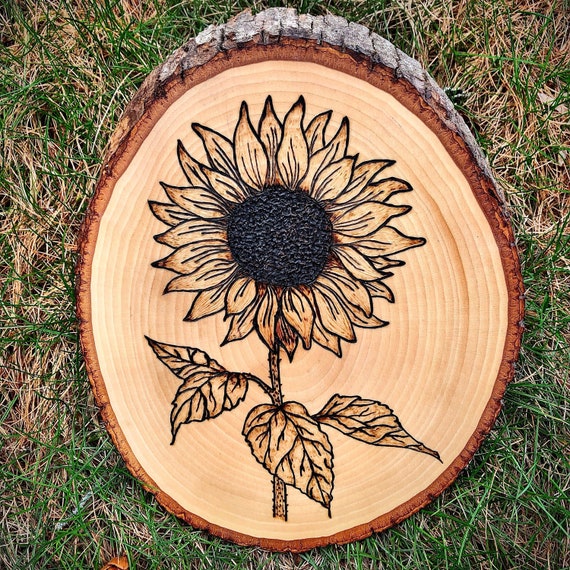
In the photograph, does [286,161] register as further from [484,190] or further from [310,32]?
[484,190]

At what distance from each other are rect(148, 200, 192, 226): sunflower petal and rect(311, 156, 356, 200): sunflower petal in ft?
1.00

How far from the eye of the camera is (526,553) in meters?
1.51

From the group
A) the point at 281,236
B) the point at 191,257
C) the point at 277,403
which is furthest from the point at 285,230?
the point at 277,403

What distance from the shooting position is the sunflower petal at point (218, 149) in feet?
4.21

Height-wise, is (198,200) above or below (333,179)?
below

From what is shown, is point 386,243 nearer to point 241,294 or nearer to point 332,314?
point 332,314

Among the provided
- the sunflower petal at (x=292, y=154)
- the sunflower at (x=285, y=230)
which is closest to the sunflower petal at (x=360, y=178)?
the sunflower at (x=285, y=230)

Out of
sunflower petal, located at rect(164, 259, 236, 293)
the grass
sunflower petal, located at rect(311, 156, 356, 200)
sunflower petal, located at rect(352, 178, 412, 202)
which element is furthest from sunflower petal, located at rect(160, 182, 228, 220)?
the grass

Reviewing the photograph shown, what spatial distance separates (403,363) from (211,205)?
0.58 meters

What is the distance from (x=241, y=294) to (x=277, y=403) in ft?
0.91

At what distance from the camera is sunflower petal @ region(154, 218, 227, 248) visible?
1317 millimetres

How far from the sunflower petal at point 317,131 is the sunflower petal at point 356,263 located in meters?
0.23

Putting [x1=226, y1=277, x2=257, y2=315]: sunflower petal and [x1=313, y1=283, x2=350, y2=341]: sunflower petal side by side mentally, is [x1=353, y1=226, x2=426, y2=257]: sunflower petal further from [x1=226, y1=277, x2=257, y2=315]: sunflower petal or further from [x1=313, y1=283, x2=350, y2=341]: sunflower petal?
[x1=226, y1=277, x2=257, y2=315]: sunflower petal

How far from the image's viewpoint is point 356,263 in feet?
4.28
